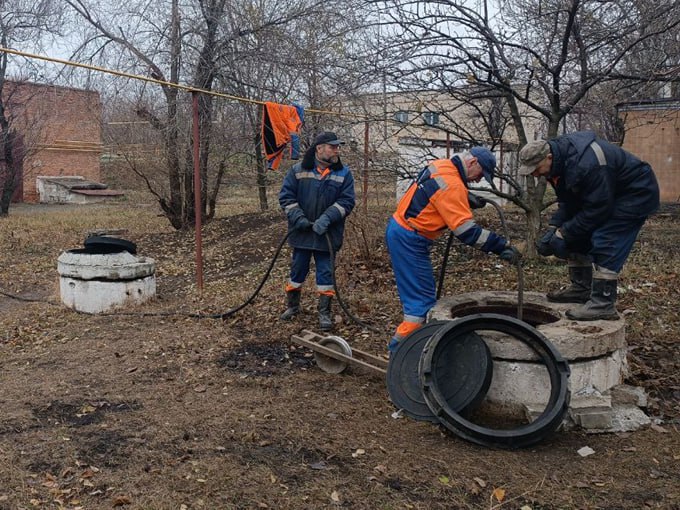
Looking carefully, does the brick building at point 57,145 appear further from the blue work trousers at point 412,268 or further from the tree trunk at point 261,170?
the blue work trousers at point 412,268

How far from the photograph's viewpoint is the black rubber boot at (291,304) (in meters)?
7.09

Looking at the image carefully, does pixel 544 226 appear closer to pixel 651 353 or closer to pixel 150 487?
pixel 651 353

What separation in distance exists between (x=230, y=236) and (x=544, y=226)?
6060mm

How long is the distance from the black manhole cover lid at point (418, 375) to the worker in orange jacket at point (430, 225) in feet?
0.61

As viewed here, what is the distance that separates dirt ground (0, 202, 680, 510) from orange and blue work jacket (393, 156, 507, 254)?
128cm

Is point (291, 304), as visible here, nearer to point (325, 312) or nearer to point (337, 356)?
point (325, 312)

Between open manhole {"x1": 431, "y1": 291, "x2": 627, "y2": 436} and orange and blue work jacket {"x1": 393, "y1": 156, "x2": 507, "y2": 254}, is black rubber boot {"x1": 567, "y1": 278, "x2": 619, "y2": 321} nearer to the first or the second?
open manhole {"x1": 431, "y1": 291, "x2": 627, "y2": 436}

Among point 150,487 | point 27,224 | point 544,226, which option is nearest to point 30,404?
point 150,487

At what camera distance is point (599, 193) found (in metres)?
4.67

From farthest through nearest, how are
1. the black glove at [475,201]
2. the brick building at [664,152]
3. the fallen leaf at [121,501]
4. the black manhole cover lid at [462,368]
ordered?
1. the brick building at [664,152]
2. the black glove at [475,201]
3. the black manhole cover lid at [462,368]
4. the fallen leaf at [121,501]

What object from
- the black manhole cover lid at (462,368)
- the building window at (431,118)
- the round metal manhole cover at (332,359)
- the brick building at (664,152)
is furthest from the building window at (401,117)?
the brick building at (664,152)

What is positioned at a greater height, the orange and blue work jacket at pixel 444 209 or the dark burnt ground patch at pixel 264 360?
the orange and blue work jacket at pixel 444 209

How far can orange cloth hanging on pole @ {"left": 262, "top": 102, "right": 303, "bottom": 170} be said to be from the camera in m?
8.62

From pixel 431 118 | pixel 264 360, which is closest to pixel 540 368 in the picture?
pixel 264 360
